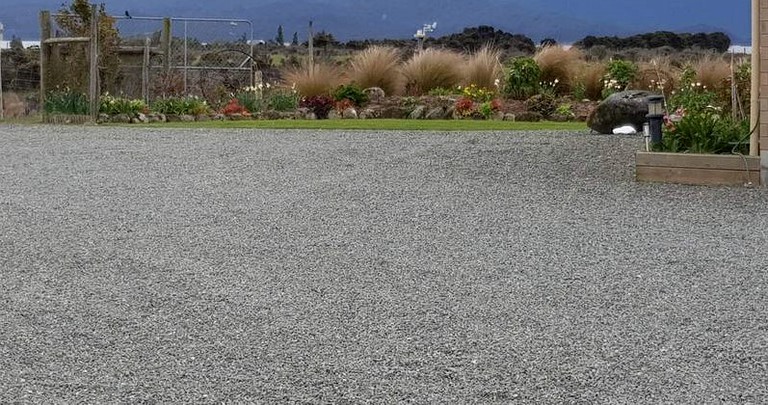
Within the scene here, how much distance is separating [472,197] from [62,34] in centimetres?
1202

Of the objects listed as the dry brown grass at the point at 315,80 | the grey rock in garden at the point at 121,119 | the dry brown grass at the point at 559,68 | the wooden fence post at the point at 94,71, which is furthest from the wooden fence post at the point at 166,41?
the dry brown grass at the point at 559,68

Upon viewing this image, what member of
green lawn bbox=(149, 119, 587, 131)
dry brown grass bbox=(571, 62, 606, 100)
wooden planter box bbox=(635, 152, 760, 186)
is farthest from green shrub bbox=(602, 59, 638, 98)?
wooden planter box bbox=(635, 152, 760, 186)

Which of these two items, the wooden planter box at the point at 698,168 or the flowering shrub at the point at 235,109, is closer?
the wooden planter box at the point at 698,168

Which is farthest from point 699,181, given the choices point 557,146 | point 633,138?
point 633,138

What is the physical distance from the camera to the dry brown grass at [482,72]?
20.0 metres

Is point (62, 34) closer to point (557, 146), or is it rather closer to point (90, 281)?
point (557, 146)

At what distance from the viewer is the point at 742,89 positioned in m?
12.5

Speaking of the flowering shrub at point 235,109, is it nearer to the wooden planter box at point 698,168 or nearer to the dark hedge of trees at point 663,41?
the wooden planter box at point 698,168

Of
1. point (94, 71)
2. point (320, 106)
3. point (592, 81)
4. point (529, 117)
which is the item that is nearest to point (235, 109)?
point (320, 106)

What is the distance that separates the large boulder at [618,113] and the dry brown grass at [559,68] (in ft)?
18.2

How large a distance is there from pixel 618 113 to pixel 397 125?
3.13 meters

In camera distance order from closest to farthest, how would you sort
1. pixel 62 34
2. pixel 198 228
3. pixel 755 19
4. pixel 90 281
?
pixel 90 281, pixel 198 228, pixel 755 19, pixel 62 34

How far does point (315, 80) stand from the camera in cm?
1959

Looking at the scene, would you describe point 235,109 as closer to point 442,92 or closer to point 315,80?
point 315,80
